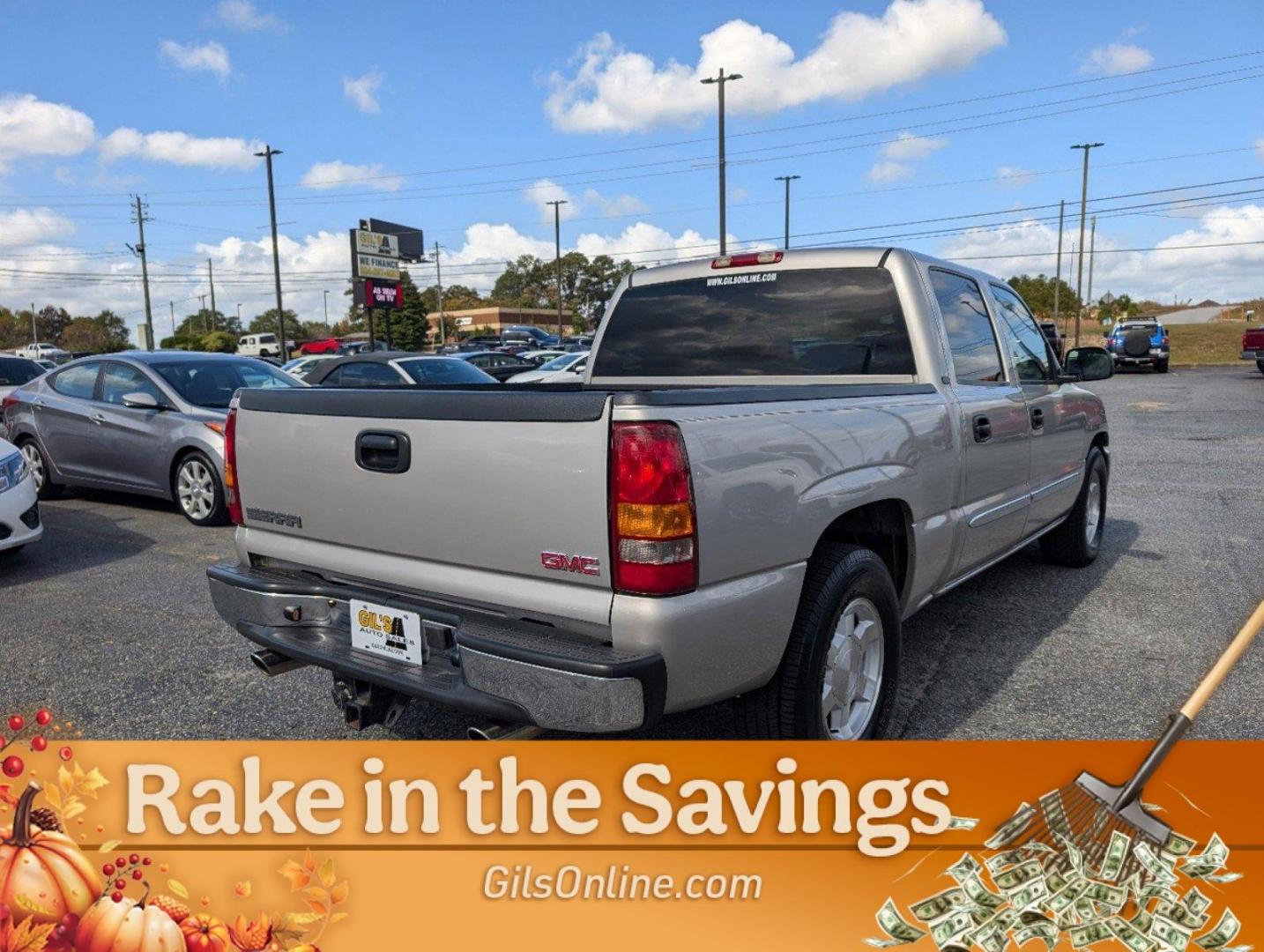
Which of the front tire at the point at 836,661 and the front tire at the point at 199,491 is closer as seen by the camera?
the front tire at the point at 836,661

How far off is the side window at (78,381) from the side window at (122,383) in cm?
16

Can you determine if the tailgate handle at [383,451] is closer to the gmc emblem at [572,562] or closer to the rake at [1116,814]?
the gmc emblem at [572,562]

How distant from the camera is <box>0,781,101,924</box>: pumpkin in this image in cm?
234

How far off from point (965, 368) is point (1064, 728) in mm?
1535

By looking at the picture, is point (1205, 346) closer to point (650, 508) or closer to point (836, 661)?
point (836, 661)

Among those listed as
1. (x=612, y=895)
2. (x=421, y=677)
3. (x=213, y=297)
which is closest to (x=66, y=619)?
(x=421, y=677)

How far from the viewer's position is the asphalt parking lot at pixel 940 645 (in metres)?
3.67

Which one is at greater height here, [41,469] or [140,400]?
[140,400]

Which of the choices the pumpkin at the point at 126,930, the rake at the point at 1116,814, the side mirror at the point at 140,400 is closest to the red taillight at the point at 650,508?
the rake at the point at 1116,814

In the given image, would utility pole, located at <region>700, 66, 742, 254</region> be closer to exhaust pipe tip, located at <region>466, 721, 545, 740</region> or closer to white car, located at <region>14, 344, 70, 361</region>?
exhaust pipe tip, located at <region>466, 721, 545, 740</region>

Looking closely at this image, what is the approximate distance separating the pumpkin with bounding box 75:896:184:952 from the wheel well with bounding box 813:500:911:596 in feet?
6.83

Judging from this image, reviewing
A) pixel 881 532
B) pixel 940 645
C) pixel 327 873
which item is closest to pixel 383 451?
pixel 327 873

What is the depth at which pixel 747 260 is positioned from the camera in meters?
4.22

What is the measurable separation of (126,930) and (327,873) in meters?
0.47
